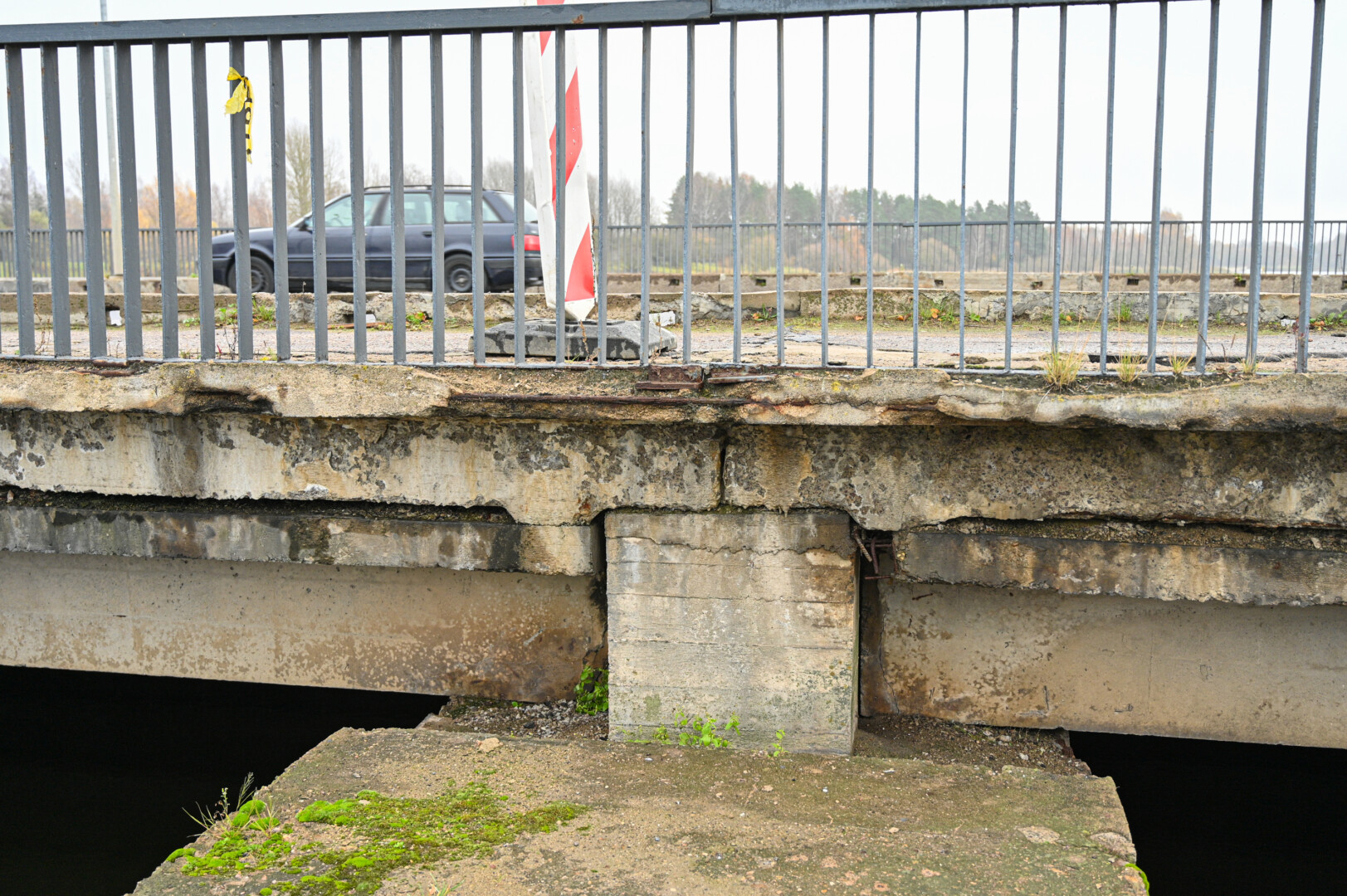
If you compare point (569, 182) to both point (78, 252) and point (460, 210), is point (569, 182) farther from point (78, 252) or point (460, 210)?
point (78, 252)

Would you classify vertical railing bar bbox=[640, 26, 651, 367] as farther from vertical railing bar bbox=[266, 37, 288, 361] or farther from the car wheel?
the car wheel

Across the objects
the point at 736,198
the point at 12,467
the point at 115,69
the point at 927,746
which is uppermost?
the point at 115,69

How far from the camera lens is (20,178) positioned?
3.60 metres

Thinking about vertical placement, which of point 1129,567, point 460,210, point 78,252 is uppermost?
point 78,252

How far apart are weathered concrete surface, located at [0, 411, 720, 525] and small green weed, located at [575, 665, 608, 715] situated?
75cm

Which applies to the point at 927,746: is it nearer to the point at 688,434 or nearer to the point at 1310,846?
the point at 688,434

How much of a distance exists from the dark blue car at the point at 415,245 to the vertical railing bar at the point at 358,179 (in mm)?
6670

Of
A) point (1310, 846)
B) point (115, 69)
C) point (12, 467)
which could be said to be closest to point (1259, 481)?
point (1310, 846)

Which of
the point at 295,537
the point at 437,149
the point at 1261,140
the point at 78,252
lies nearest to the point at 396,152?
the point at 437,149

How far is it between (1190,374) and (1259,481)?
16.6 inches

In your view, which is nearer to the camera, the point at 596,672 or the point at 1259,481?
the point at 1259,481

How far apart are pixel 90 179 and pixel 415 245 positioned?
Result: 683 cm

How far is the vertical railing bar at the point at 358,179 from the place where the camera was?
3.27m

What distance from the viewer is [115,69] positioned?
344 centimetres
